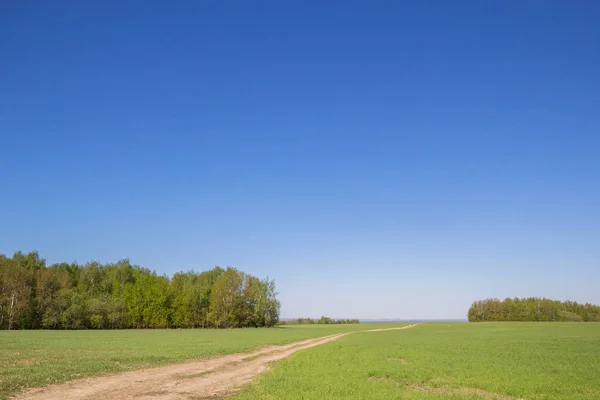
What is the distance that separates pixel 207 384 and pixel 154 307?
106 metres

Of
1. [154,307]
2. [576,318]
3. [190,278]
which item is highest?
[190,278]

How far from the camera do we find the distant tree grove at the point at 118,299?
319 ft

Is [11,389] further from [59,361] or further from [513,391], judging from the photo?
[513,391]

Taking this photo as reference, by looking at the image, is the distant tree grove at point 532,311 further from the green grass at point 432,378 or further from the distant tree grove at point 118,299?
the green grass at point 432,378

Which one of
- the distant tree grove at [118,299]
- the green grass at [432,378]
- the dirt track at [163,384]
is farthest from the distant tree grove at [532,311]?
the dirt track at [163,384]

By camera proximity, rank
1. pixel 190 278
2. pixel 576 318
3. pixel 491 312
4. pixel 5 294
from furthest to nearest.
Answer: pixel 491 312 < pixel 576 318 < pixel 190 278 < pixel 5 294

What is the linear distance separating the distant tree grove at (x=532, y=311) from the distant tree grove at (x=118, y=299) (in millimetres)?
120220

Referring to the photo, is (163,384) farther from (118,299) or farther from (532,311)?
(532,311)

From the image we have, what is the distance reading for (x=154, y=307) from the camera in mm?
116125

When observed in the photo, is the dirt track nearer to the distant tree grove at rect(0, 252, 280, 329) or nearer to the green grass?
the green grass

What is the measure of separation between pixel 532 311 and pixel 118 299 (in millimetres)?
182918

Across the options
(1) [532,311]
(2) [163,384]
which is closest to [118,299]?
(2) [163,384]

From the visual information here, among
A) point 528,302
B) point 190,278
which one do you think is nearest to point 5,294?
point 190,278

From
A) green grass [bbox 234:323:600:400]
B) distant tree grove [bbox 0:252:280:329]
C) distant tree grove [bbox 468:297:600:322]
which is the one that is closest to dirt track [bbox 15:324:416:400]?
green grass [bbox 234:323:600:400]
